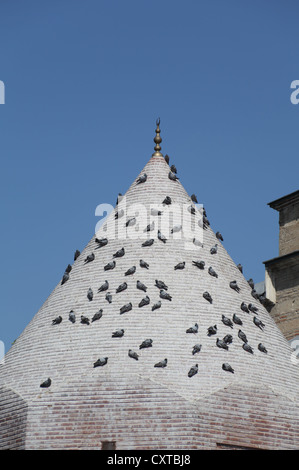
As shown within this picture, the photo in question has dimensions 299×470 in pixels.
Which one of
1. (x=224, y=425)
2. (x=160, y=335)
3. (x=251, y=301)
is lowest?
(x=224, y=425)

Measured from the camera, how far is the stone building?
20141 mm

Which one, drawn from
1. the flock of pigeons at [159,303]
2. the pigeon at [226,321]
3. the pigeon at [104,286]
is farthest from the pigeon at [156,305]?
the pigeon at [226,321]

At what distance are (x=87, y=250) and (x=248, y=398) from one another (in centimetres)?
503

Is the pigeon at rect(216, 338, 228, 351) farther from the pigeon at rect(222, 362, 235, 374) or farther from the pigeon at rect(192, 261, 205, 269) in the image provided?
the pigeon at rect(192, 261, 205, 269)

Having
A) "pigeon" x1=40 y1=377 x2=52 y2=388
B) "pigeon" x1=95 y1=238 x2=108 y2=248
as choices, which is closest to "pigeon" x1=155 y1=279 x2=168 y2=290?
"pigeon" x1=95 y1=238 x2=108 y2=248

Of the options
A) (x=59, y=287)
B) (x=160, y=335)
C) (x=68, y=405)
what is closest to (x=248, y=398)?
(x=160, y=335)

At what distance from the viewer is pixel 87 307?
2212 centimetres

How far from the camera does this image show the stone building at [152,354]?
20141 millimetres

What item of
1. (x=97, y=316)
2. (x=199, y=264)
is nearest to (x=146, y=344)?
(x=97, y=316)

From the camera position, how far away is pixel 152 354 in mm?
20859

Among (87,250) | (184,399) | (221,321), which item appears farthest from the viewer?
(87,250)

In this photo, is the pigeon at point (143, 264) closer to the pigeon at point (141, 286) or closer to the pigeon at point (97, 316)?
the pigeon at point (141, 286)

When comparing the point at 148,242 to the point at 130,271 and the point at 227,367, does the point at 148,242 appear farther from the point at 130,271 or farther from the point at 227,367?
the point at 227,367

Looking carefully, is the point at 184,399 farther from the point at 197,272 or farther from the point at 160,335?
the point at 197,272
